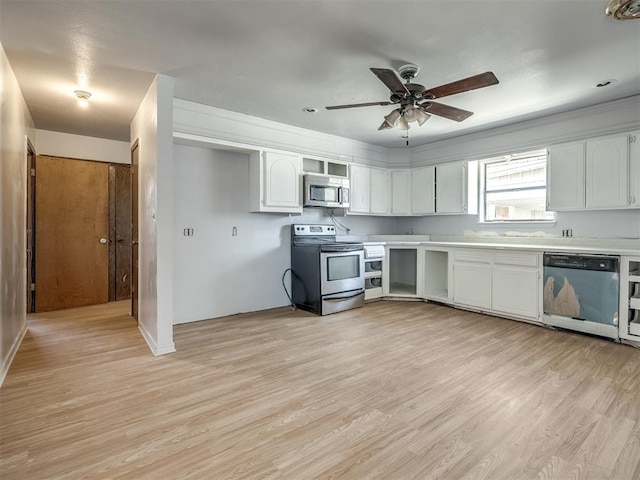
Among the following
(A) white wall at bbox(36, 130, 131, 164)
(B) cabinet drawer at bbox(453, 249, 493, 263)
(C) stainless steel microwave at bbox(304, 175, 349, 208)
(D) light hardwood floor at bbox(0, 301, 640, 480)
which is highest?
(A) white wall at bbox(36, 130, 131, 164)

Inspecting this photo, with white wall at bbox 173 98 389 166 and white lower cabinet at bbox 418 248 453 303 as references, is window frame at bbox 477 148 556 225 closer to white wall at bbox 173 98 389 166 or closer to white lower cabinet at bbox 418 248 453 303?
Result: white lower cabinet at bbox 418 248 453 303

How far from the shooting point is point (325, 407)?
215cm

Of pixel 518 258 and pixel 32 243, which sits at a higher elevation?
pixel 32 243

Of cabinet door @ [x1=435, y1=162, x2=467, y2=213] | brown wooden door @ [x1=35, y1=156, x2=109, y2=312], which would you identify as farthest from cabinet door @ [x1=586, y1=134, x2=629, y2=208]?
brown wooden door @ [x1=35, y1=156, x2=109, y2=312]

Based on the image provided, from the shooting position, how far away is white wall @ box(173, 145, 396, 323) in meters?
4.09

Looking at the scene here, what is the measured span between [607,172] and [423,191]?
2.38m

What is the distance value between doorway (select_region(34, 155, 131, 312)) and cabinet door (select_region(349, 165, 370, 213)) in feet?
12.0

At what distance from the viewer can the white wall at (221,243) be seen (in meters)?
4.09

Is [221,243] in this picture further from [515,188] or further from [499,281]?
[515,188]

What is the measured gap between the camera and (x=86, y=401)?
2248 mm

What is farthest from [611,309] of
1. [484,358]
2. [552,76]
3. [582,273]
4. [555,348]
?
[552,76]

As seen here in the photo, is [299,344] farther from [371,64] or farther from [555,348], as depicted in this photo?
[371,64]

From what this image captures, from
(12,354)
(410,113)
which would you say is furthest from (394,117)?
(12,354)

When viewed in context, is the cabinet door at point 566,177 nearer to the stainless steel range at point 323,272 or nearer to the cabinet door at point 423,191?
the cabinet door at point 423,191
